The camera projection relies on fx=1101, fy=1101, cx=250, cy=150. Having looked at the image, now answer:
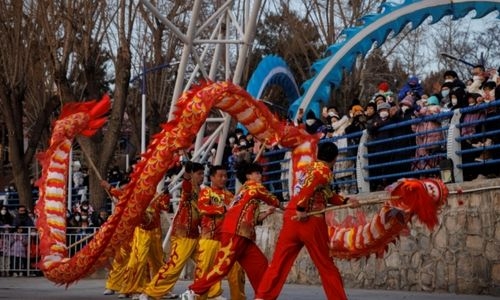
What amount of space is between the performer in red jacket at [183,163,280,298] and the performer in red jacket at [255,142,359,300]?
714 mm

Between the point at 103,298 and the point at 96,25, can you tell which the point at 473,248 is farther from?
the point at 96,25

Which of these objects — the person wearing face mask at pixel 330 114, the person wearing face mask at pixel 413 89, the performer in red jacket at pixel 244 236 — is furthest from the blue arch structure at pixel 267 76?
the performer in red jacket at pixel 244 236

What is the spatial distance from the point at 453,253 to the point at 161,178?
4.08 metres

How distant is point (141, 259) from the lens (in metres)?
15.8

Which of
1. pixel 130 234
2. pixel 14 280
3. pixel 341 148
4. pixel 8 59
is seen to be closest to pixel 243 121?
pixel 130 234

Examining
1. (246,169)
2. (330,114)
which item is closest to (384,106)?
(330,114)

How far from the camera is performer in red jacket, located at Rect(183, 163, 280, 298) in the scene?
1193cm

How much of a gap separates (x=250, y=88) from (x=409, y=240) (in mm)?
10663

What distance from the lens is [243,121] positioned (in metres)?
13.0

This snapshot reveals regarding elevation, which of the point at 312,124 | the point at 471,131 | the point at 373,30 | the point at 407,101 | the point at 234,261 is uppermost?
the point at 373,30

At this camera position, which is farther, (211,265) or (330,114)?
(330,114)

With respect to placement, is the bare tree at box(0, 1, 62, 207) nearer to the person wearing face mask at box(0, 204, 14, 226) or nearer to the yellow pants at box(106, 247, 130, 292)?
the person wearing face mask at box(0, 204, 14, 226)

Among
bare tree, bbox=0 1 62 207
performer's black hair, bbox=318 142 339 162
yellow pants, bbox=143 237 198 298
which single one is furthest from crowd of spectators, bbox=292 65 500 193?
bare tree, bbox=0 1 62 207

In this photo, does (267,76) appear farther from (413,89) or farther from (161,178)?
(161,178)
